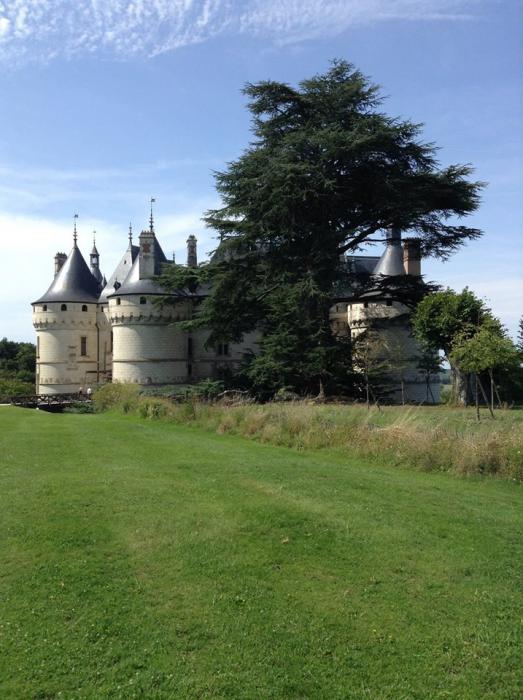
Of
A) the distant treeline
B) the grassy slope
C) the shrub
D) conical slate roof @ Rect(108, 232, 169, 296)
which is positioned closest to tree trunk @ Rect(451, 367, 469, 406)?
the shrub

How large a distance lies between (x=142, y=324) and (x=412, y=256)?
1476cm

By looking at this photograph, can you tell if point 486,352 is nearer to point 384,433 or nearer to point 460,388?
point 384,433

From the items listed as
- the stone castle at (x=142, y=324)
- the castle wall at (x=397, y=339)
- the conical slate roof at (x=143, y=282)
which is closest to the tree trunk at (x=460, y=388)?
the castle wall at (x=397, y=339)

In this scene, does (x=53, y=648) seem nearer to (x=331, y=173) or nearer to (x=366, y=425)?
(x=366, y=425)

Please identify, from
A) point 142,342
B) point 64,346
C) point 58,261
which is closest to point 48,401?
point 64,346

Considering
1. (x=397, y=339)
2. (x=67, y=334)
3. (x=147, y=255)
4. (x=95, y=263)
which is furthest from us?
(x=95, y=263)

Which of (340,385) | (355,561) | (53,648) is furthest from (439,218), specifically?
(53,648)

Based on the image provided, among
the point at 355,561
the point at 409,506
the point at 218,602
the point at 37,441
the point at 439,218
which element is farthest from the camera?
the point at 439,218

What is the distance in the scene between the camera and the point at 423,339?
22922 mm

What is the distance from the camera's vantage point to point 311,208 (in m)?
25.8

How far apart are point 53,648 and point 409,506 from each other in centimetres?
453

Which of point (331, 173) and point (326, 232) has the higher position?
point (331, 173)

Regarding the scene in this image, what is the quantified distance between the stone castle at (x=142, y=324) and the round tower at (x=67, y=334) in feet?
0.21

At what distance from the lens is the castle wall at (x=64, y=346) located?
39.9 meters
